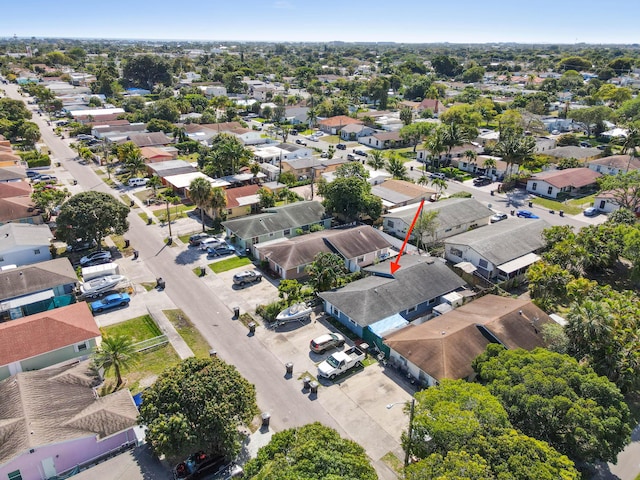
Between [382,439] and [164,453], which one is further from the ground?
[164,453]

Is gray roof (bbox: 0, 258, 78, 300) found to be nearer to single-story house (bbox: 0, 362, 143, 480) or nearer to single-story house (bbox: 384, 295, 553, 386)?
single-story house (bbox: 0, 362, 143, 480)

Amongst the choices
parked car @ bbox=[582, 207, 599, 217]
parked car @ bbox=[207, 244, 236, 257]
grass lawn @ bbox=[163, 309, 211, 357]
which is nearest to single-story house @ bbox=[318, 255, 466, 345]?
grass lawn @ bbox=[163, 309, 211, 357]

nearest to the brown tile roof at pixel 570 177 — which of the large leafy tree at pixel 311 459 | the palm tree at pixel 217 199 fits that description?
the palm tree at pixel 217 199

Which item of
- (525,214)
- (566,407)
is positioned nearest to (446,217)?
(525,214)

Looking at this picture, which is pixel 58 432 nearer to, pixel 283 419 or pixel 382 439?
pixel 283 419

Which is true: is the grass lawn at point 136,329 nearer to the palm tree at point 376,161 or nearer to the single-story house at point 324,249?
the single-story house at point 324,249

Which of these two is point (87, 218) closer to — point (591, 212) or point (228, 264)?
point (228, 264)

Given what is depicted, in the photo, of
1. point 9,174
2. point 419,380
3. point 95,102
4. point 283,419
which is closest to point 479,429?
point 419,380
